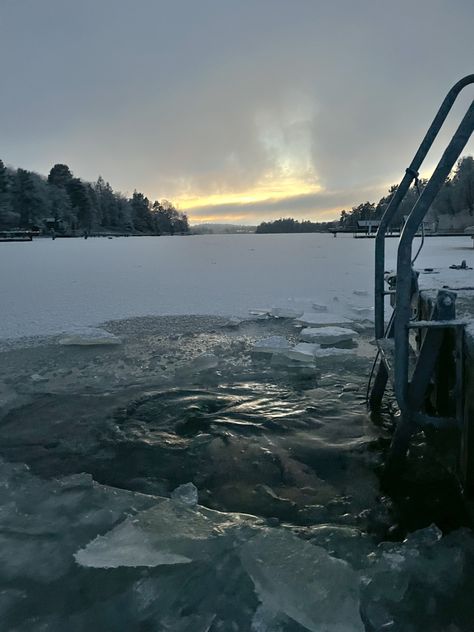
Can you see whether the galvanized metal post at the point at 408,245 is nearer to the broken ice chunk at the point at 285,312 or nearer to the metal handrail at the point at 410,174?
the metal handrail at the point at 410,174

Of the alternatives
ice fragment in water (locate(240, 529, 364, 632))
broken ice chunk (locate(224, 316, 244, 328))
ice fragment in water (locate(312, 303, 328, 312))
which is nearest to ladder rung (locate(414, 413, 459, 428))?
ice fragment in water (locate(240, 529, 364, 632))

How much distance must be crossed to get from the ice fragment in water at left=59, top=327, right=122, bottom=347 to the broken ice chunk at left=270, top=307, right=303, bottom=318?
3324mm

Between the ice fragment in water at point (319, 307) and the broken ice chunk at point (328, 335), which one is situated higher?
the ice fragment in water at point (319, 307)

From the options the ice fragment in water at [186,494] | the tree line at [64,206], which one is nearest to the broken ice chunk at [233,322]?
the ice fragment in water at [186,494]

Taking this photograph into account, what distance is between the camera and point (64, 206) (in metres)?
71.6

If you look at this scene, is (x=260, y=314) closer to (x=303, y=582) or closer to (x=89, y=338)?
(x=89, y=338)

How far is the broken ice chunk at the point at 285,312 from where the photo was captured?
8.47m

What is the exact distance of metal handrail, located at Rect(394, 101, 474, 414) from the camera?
210 cm

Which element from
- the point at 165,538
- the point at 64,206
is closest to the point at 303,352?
the point at 165,538

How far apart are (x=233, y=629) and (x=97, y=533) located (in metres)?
0.96

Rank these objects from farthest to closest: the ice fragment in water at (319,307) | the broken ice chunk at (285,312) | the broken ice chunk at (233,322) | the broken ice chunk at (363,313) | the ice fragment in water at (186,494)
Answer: the ice fragment in water at (319,307), the broken ice chunk at (285,312), the broken ice chunk at (363,313), the broken ice chunk at (233,322), the ice fragment in water at (186,494)

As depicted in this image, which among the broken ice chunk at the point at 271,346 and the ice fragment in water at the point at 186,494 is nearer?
the ice fragment in water at the point at 186,494

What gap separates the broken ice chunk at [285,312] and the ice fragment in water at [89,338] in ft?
10.9

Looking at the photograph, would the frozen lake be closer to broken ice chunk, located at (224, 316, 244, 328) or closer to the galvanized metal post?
broken ice chunk, located at (224, 316, 244, 328)
